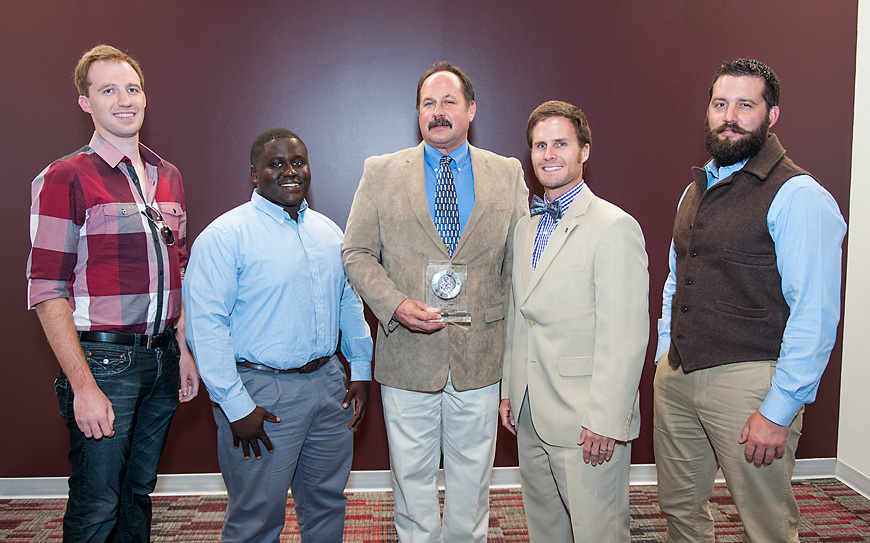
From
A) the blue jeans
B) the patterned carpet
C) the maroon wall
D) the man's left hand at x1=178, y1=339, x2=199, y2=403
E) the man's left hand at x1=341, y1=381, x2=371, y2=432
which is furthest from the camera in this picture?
the maroon wall

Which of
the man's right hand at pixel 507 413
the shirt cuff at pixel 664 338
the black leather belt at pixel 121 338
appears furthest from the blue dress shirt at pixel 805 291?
the black leather belt at pixel 121 338

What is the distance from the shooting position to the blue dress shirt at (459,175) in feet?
8.27

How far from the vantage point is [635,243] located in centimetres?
Answer: 205

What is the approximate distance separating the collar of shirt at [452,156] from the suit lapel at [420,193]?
0.03 metres

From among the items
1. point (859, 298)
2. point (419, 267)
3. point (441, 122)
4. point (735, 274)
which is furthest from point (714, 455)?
point (859, 298)

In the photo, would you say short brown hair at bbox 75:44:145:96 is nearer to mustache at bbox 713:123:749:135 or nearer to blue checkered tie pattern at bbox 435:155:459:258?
blue checkered tie pattern at bbox 435:155:459:258

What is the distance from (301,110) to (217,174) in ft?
2.19

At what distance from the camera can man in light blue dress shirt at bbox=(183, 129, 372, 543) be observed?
2.17 m

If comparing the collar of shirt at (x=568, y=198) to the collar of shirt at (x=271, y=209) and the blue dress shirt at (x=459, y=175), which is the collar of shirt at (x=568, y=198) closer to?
the blue dress shirt at (x=459, y=175)

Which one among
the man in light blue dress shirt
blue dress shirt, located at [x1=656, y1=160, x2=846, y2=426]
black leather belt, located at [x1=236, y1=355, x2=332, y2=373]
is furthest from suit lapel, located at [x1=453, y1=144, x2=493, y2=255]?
blue dress shirt, located at [x1=656, y1=160, x2=846, y2=426]

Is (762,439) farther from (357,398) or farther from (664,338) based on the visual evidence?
(357,398)

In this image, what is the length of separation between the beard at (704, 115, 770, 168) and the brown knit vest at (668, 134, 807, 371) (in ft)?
0.11

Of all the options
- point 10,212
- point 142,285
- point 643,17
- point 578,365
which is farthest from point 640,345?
point 10,212

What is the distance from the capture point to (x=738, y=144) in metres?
2.22
